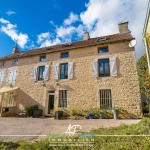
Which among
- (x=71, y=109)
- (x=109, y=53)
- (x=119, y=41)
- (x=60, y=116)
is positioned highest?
(x=119, y=41)

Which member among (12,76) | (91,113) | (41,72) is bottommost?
(91,113)

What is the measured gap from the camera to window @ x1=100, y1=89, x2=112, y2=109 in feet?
29.1

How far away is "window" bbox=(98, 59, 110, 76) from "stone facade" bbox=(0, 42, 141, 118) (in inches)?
16.3

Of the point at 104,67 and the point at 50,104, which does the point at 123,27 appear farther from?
the point at 50,104

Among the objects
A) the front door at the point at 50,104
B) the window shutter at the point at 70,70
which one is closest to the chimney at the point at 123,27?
the window shutter at the point at 70,70

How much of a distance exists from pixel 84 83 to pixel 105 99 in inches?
88.7

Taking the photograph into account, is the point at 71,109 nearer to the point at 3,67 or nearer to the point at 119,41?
the point at 119,41

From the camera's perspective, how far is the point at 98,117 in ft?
28.0

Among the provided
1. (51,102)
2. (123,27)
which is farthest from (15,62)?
(123,27)

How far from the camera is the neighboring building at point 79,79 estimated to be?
8750mm

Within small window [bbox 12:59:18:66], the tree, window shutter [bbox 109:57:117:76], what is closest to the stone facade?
window shutter [bbox 109:57:117:76]

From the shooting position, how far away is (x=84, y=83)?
32.0ft

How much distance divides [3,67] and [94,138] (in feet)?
47.6

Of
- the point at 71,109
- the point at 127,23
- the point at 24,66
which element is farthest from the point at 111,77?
the point at 24,66
